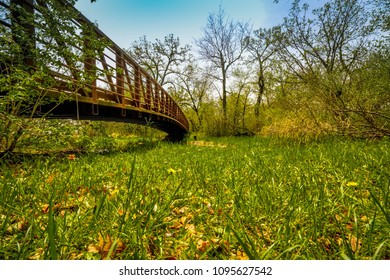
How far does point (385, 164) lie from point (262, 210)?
208 cm

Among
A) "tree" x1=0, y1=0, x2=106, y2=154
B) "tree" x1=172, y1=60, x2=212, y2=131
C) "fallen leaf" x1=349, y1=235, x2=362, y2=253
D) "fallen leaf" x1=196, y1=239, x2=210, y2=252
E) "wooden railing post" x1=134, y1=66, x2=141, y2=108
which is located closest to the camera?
"fallen leaf" x1=349, y1=235, x2=362, y2=253

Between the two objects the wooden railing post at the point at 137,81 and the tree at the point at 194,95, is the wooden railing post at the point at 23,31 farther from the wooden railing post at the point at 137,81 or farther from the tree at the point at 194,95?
the tree at the point at 194,95

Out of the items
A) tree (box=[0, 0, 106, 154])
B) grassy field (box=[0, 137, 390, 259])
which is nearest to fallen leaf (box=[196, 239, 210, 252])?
grassy field (box=[0, 137, 390, 259])

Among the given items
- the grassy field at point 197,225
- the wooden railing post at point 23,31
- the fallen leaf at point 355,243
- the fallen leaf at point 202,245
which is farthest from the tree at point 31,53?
the fallen leaf at point 355,243

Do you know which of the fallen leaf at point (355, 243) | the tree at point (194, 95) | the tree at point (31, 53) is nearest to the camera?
the fallen leaf at point (355, 243)

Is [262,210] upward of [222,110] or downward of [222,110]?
downward

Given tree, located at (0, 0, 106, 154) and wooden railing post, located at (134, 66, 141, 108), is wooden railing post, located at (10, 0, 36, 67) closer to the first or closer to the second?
tree, located at (0, 0, 106, 154)

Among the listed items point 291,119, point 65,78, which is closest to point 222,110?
point 291,119

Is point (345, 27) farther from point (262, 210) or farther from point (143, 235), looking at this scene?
point (143, 235)

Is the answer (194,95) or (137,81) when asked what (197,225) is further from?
(194,95)

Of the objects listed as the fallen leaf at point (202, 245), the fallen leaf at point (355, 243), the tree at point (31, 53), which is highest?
the tree at point (31, 53)

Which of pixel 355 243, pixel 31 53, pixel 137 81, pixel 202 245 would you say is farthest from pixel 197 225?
pixel 137 81

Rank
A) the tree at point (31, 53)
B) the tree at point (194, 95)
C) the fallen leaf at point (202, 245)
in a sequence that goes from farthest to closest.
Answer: the tree at point (194, 95)
the tree at point (31, 53)
the fallen leaf at point (202, 245)
